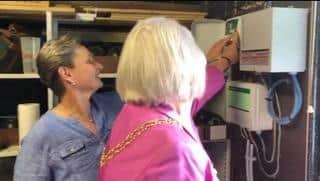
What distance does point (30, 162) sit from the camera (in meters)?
1.27

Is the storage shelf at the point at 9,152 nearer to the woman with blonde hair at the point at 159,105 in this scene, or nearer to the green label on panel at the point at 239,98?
the woman with blonde hair at the point at 159,105

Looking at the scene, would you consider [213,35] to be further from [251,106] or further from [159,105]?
[159,105]

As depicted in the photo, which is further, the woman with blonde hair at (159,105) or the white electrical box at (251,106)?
the white electrical box at (251,106)

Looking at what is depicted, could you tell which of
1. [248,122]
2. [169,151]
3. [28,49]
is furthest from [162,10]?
[169,151]

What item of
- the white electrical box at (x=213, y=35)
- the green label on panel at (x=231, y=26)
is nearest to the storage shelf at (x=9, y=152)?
the white electrical box at (x=213, y=35)

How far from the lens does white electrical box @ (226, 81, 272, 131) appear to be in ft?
4.73

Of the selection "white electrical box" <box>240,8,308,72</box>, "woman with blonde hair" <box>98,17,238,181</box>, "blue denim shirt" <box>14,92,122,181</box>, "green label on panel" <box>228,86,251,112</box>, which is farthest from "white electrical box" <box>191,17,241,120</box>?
"woman with blonde hair" <box>98,17,238,181</box>

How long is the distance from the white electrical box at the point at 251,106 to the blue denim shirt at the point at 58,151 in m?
0.57

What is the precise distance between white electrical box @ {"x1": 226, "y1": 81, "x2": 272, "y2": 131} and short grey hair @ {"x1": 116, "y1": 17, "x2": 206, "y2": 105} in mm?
514

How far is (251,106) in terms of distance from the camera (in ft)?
4.81

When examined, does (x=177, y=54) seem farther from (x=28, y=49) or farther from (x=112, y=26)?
(x=112, y=26)

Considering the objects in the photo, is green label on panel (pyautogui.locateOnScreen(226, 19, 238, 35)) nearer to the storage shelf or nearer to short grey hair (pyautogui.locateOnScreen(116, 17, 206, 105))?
short grey hair (pyautogui.locateOnScreen(116, 17, 206, 105))

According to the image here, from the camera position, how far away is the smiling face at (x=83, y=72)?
1.36 meters

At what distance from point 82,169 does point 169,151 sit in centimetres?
56
